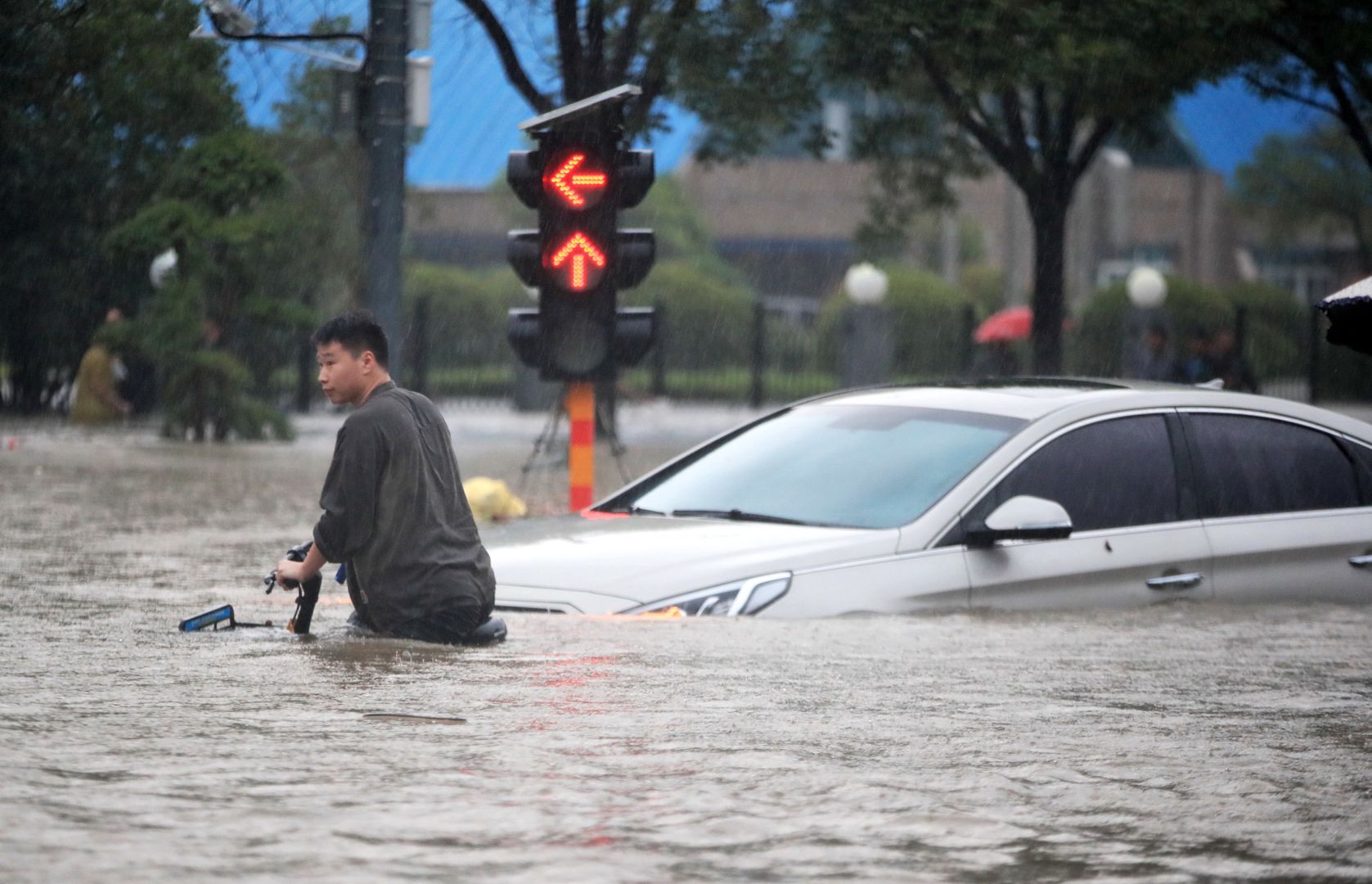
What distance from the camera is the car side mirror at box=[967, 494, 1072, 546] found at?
26.5 feet

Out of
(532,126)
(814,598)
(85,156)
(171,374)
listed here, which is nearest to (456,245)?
(171,374)

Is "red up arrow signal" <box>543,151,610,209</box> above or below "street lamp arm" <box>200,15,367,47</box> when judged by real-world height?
below

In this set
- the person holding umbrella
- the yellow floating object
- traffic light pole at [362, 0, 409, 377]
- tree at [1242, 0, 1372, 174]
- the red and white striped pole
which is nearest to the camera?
traffic light pole at [362, 0, 409, 377]

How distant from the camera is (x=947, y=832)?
4852mm

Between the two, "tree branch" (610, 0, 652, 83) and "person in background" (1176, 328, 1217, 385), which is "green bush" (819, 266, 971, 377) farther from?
"tree branch" (610, 0, 652, 83)

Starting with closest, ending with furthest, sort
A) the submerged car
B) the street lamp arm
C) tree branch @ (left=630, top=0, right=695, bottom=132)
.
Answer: the submerged car
the street lamp arm
tree branch @ (left=630, top=0, right=695, bottom=132)

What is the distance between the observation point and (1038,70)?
1706 centimetres

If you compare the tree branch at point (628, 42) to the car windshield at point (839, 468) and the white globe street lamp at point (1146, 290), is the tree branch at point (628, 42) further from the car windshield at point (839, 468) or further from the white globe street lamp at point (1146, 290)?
the white globe street lamp at point (1146, 290)

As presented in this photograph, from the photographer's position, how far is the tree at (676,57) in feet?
62.5

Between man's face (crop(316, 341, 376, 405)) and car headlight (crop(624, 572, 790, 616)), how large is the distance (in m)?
1.27

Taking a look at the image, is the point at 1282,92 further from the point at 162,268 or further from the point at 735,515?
the point at 735,515

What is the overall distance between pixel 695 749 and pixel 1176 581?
3443 millimetres

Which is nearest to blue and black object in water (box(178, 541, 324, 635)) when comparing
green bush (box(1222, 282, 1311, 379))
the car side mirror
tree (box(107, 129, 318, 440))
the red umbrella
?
the car side mirror

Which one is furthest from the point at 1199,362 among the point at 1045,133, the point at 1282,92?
the point at 1282,92
